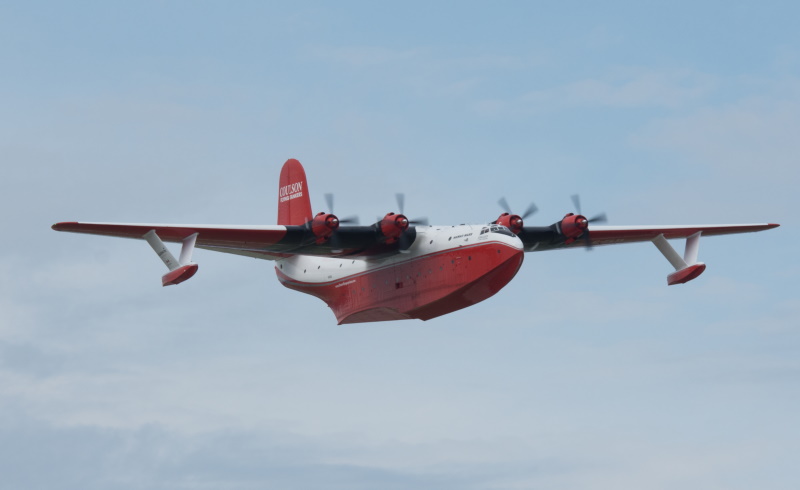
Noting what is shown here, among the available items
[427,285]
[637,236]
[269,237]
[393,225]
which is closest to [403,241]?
[393,225]

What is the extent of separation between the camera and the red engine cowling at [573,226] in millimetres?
42500

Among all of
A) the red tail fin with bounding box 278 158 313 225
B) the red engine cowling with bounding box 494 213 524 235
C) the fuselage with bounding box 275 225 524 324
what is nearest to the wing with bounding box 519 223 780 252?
the red engine cowling with bounding box 494 213 524 235

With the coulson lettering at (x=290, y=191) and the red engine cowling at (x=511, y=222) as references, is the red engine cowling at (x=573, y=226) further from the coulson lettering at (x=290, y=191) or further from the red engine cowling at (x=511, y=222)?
the coulson lettering at (x=290, y=191)

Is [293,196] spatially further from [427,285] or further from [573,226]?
[573,226]

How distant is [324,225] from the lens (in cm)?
3825

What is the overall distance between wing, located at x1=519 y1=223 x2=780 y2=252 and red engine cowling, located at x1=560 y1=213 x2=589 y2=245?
170 mm

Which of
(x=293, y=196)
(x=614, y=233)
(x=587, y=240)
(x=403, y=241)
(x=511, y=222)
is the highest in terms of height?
(x=293, y=196)

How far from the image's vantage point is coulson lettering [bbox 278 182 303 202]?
4709cm

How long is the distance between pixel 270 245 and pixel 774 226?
20.9 meters

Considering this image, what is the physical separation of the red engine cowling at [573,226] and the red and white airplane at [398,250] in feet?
0.12

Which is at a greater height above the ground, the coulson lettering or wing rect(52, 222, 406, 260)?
the coulson lettering

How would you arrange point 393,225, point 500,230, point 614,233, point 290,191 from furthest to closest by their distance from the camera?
point 290,191 → point 614,233 → point 393,225 → point 500,230

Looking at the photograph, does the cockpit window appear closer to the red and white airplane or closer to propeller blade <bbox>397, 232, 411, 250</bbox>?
the red and white airplane

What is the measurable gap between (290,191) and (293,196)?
0.36 meters
